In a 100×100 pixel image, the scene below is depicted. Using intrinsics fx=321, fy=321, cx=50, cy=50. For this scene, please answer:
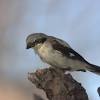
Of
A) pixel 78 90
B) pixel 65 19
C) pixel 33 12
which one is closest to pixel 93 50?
pixel 65 19

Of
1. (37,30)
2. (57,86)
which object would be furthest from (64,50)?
(37,30)

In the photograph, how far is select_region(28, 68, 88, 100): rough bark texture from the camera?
0.78 metres

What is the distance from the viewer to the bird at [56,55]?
0.84m

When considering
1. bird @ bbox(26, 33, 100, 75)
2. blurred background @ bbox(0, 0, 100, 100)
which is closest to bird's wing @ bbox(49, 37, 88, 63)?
bird @ bbox(26, 33, 100, 75)

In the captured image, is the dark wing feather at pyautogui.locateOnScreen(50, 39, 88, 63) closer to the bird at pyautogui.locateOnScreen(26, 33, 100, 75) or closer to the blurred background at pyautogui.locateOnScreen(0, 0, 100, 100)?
the bird at pyautogui.locateOnScreen(26, 33, 100, 75)

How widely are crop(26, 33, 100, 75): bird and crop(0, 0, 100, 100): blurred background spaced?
296 mm

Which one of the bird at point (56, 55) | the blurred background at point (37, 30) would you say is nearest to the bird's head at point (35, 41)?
the bird at point (56, 55)

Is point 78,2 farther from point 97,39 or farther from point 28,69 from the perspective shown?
point 28,69

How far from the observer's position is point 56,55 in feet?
2.75

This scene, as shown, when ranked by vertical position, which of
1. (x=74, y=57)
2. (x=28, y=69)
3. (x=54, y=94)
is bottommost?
(x=54, y=94)

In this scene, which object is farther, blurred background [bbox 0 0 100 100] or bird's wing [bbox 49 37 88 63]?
blurred background [bbox 0 0 100 100]

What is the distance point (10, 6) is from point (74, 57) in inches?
17.4

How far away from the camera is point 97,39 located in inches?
46.0

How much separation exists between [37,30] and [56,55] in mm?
353
